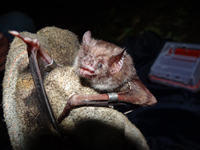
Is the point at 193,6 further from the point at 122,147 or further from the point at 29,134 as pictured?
the point at 29,134

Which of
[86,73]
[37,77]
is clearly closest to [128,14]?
[86,73]

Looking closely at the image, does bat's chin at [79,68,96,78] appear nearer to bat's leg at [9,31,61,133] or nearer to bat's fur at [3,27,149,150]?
bat's fur at [3,27,149,150]

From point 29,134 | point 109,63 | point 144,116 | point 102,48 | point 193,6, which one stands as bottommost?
point 144,116

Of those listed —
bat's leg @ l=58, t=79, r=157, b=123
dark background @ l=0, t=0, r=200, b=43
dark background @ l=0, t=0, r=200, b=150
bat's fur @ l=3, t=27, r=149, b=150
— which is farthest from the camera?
dark background @ l=0, t=0, r=200, b=43

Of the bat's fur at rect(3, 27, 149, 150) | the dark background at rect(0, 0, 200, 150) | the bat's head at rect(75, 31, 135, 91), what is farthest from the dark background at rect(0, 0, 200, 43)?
the bat's fur at rect(3, 27, 149, 150)

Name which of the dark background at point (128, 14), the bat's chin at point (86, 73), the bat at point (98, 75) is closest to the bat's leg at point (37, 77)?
the bat at point (98, 75)

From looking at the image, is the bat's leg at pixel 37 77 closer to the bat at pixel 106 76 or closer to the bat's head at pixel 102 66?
the bat at pixel 106 76

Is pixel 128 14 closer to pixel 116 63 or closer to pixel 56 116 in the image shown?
pixel 116 63

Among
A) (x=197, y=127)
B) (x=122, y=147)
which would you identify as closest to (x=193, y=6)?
(x=197, y=127)
